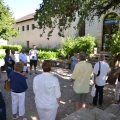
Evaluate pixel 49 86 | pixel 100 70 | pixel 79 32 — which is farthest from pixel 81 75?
pixel 79 32

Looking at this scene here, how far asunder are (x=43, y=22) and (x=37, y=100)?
3.52 meters

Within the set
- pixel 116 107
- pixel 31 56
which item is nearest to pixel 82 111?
pixel 116 107

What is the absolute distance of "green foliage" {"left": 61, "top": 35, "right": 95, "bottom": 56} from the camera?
14453 mm

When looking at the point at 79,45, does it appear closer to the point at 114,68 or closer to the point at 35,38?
the point at 114,68

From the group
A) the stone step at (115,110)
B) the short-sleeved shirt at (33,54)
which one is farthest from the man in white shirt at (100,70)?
the short-sleeved shirt at (33,54)

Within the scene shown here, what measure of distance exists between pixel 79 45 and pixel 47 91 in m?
12.2

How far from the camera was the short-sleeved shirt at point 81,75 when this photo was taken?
3914mm

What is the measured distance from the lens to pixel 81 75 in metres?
3.96

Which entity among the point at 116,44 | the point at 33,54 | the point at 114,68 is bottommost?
the point at 114,68

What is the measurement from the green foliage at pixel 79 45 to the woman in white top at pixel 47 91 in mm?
11872

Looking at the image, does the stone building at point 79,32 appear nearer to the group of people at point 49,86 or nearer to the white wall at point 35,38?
the white wall at point 35,38

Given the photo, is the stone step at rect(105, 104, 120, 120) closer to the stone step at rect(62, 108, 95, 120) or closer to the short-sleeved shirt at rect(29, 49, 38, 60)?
the stone step at rect(62, 108, 95, 120)

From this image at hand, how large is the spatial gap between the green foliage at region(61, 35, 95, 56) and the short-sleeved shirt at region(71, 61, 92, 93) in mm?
10585

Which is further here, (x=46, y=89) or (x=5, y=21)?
(x=5, y=21)
